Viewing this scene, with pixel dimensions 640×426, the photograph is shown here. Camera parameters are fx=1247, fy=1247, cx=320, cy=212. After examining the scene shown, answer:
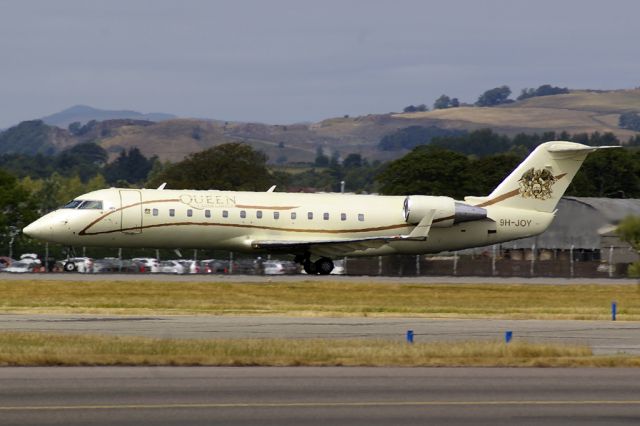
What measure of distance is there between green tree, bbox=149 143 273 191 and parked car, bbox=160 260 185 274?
21749 mm

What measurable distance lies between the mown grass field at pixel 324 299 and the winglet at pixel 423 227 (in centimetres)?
490

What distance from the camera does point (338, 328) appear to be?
31047 mm

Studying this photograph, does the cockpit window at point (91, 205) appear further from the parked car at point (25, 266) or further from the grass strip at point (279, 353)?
the grass strip at point (279, 353)

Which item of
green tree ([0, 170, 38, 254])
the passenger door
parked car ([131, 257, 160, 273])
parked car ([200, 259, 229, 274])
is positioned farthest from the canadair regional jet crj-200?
green tree ([0, 170, 38, 254])

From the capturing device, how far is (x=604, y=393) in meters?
19.6

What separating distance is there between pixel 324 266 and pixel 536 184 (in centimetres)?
1008

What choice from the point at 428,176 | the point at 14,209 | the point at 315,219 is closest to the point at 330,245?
the point at 315,219

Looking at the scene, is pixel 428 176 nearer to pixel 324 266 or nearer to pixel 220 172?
pixel 220 172

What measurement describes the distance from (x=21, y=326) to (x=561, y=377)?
45.6ft

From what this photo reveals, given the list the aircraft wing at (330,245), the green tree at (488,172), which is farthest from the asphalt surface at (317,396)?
the green tree at (488,172)

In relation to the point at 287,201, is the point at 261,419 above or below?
below

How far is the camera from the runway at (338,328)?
28766 millimetres

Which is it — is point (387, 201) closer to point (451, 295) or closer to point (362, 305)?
point (451, 295)

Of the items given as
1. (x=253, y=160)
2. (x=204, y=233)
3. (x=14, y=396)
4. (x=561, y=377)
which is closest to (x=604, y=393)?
(x=561, y=377)
